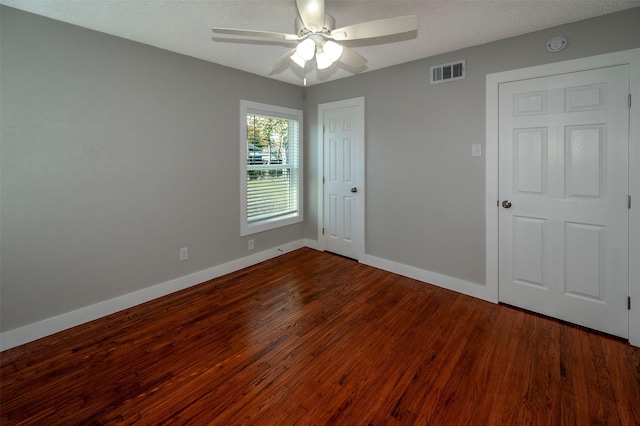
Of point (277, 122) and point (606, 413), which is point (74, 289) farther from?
point (606, 413)

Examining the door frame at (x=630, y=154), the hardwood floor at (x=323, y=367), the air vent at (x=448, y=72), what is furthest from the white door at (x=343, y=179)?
the door frame at (x=630, y=154)

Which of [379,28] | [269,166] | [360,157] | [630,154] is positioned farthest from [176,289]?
[630,154]

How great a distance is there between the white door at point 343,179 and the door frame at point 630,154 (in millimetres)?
1539

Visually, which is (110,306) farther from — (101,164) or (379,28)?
(379,28)

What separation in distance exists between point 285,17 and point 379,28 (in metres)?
0.92

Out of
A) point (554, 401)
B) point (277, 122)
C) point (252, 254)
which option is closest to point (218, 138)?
point (277, 122)

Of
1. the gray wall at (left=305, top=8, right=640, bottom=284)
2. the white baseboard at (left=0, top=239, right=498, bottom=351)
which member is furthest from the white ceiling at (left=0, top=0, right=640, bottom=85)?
the white baseboard at (left=0, top=239, right=498, bottom=351)

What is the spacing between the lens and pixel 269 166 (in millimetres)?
4188

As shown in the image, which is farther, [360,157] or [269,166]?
[269,166]

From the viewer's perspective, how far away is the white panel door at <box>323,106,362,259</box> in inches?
159

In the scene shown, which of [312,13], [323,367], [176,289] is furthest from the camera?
[176,289]

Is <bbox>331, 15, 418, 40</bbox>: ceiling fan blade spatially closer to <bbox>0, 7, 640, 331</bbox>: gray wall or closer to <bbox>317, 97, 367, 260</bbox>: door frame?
<bbox>0, 7, 640, 331</bbox>: gray wall

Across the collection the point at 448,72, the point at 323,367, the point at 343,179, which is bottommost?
the point at 323,367

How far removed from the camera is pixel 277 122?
427cm
